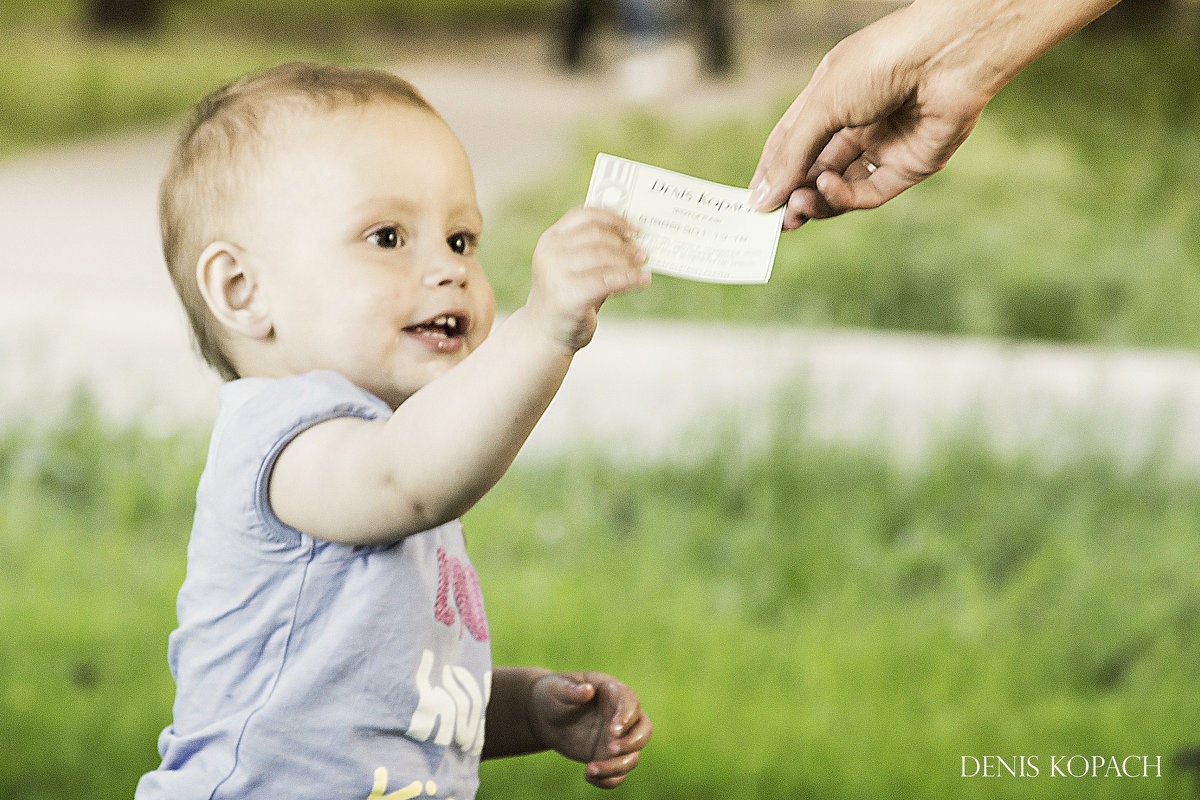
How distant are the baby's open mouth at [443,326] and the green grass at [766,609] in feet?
3.83

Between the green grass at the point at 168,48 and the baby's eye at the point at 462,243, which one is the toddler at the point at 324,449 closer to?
the baby's eye at the point at 462,243

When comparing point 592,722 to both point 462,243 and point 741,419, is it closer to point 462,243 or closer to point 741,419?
point 462,243

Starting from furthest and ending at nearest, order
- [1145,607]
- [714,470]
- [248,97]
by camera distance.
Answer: [714,470], [1145,607], [248,97]

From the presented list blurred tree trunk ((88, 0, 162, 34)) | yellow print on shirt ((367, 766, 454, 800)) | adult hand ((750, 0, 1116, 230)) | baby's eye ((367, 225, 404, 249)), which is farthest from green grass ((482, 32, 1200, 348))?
yellow print on shirt ((367, 766, 454, 800))

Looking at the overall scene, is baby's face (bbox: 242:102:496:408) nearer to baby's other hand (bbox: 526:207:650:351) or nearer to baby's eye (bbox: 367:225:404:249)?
baby's eye (bbox: 367:225:404:249)

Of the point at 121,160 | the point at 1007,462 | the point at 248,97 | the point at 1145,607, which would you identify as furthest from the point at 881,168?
the point at 121,160

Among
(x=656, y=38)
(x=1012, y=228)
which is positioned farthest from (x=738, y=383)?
(x=656, y=38)

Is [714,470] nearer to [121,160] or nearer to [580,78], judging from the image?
[580,78]

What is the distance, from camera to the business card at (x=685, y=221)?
96 cm

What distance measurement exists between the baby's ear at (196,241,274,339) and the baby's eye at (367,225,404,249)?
11cm

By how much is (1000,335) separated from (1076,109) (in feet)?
3.15

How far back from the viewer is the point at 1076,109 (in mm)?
4055

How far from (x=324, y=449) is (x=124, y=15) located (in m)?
3.39

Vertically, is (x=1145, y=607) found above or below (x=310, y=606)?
above
